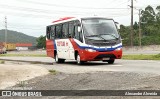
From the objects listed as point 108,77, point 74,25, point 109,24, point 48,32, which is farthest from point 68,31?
point 108,77

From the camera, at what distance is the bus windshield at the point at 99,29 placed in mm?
24578

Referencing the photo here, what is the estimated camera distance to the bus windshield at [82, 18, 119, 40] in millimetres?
24578

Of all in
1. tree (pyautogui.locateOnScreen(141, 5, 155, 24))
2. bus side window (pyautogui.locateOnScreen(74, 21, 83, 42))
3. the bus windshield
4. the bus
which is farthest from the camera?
tree (pyautogui.locateOnScreen(141, 5, 155, 24))

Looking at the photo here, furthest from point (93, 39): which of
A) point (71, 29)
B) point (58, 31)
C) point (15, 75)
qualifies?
point (15, 75)

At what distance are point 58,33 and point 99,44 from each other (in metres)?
6.11

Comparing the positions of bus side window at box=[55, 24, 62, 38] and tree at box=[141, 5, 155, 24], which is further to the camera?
tree at box=[141, 5, 155, 24]

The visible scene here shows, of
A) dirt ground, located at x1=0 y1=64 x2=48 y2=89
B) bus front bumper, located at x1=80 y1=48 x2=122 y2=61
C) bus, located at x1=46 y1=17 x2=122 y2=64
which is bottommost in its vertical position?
dirt ground, located at x1=0 y1=64 x2=48 y2=89

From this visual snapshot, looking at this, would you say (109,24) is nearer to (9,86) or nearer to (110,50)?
(110,50)

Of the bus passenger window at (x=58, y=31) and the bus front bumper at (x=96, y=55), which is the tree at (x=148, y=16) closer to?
the bus passenger window at (x=58, y=31)

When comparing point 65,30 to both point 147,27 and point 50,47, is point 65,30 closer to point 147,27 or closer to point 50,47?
point 50,47

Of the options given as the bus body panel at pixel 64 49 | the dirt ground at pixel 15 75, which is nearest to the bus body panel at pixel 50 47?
the bus body panel at pixel 64 49

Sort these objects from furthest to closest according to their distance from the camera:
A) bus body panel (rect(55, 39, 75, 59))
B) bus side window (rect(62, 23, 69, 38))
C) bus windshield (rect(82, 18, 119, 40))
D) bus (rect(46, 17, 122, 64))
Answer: bus side window (rect(62, 23, 69, 38)) → bus body panel (rect(55, 39, 75, 59)) → bus windshield (rect(82, 18, 119, 40)) → bus (rect(46, 17, 122, 64))

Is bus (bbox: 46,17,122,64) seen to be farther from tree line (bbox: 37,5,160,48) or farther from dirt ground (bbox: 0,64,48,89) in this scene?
tree line (bbox: 37,5,160,48)

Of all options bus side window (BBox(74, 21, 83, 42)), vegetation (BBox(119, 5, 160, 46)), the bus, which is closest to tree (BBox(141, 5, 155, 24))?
vegetation (BBox(119, 5, 160, 46))
